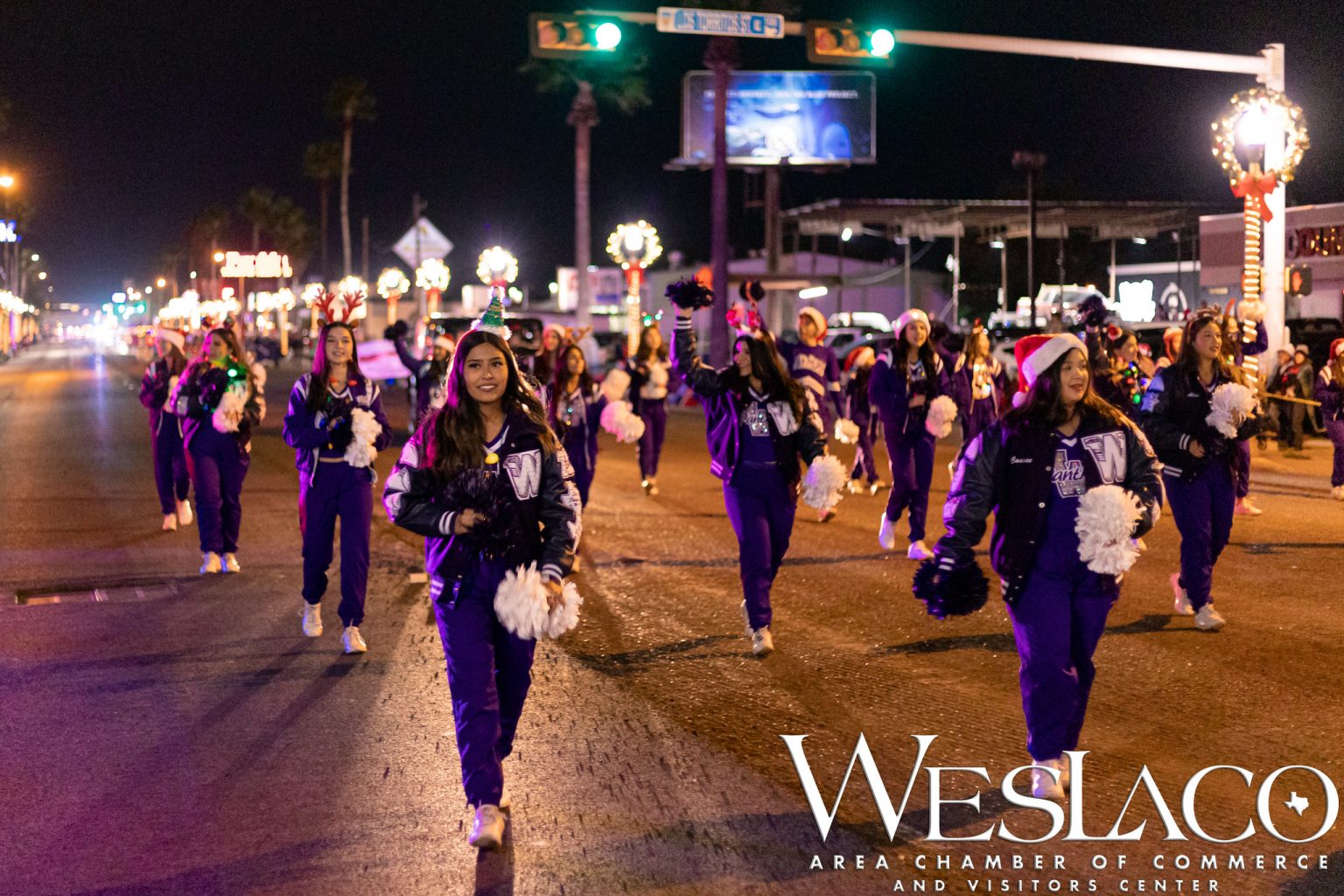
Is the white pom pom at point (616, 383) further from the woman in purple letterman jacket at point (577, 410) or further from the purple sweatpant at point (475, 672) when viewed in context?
the purple sweatpant at point (475, 672)

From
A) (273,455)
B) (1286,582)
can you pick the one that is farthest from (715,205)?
(1286,582)

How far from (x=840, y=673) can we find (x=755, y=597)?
713 millimetres

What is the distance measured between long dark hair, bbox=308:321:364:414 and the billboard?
45835 mm

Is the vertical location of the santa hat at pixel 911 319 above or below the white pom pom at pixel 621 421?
above

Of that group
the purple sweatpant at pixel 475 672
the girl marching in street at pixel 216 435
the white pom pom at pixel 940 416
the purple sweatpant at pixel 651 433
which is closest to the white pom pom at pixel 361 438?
the girl marching in street at pixel 216 435

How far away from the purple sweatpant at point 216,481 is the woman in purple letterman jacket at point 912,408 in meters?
4.88

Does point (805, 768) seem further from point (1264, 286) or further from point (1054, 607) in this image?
point (1264, 286)

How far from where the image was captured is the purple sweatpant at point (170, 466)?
41.4ft

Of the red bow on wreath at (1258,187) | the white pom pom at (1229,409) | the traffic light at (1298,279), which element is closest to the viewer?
the white pom pom at (1229,409)

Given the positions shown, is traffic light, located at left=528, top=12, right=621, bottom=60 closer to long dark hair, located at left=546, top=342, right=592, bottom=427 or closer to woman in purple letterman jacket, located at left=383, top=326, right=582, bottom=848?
long dark hair, located at left=546, top=342, right=592, bottom=427

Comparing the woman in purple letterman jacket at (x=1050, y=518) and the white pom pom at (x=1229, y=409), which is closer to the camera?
the woman in purple letterman jacket at (x=1050, y=518)

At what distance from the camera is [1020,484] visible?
548 cm

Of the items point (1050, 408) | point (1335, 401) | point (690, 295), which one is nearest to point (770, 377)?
point (690, 295)

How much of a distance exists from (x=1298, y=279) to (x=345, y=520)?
1620 cm
